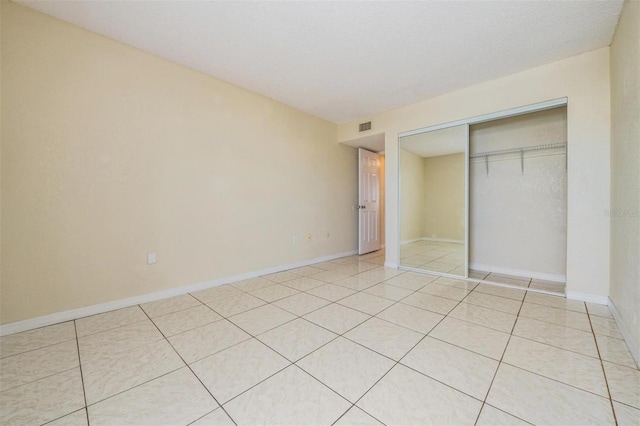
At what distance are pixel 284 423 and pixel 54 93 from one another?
10.5ft

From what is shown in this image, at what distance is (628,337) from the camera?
5.72 ft

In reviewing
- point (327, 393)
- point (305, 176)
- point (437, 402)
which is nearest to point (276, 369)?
point (327, 393)

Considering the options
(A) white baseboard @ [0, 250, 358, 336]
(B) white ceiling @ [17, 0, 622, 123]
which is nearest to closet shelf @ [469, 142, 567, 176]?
(B) white ceiling @ [17, 0, 622, 123]

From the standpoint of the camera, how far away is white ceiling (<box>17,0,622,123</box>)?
2033mm

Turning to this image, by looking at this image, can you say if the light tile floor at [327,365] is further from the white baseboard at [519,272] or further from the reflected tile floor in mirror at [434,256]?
the reflected tile floor in mirror at [434,256]

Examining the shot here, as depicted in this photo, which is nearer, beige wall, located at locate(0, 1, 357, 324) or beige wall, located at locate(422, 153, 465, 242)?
beige wall, located at locate(0, 1, 357, 324)

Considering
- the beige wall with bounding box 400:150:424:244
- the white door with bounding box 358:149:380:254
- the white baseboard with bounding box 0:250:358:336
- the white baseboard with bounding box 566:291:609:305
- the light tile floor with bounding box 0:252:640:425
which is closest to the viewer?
the light tile floor with bounding box 0:252:640:425

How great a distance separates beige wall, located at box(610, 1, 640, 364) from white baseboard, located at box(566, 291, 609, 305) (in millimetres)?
166

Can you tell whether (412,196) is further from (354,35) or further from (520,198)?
(354,35)

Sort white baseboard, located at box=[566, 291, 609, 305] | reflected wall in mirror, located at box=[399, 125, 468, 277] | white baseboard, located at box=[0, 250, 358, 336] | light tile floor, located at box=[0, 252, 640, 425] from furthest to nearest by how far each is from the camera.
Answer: reflected wall in mirror, located at box=[399, 125, 468, 277]
white baseboard, located at box=[566, 291, 609, 305]
white baseboard, located at box=[0, 250, 358, 336]
light tile floor, located at box=[0, 252, 640, 425]

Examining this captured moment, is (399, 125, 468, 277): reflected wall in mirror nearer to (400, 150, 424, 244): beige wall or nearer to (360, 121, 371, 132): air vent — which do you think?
(400, 150, 424, 244): beige wall

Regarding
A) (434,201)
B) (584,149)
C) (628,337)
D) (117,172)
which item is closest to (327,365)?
(628,337)

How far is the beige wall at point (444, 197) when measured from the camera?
12.1 ft

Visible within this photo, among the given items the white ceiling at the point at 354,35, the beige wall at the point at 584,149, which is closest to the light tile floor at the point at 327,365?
the beige wall at the point at 584,149
